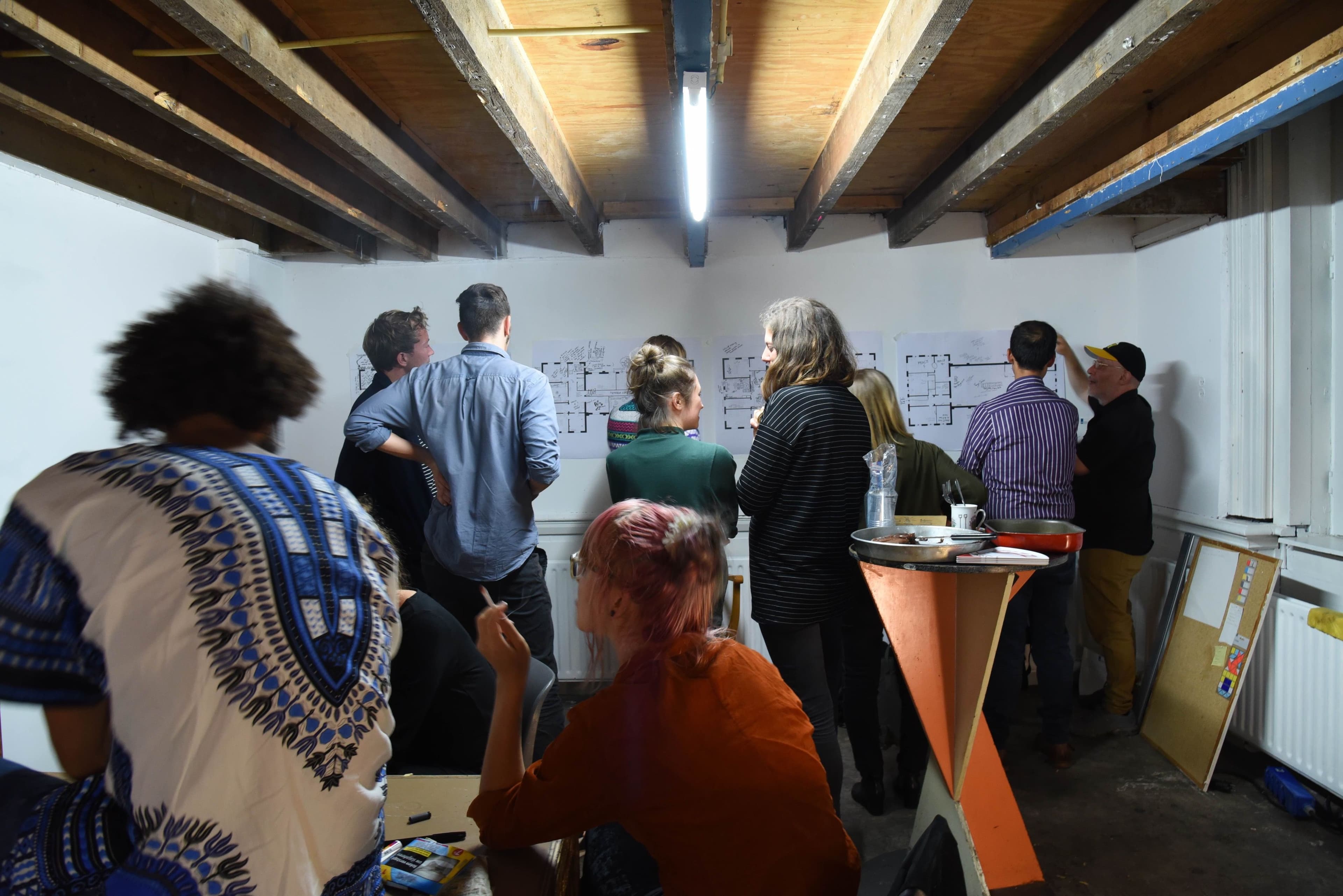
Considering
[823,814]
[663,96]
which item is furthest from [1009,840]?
[663,96]

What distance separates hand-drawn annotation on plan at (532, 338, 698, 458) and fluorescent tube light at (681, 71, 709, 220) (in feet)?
3.49

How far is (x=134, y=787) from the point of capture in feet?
2.61

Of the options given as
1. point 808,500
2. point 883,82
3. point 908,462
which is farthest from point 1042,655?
point 883,82

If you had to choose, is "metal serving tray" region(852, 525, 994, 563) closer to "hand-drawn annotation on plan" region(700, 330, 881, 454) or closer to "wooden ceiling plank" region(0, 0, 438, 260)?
"hand-drawn annotation on plan" region(700, 330, 881, 454)

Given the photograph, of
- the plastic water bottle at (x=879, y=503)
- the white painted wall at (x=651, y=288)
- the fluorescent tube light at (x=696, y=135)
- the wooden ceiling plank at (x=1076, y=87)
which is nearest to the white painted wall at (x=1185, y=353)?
the white painted wall at (x=651, y=288)

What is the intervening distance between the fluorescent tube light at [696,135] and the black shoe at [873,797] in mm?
2218

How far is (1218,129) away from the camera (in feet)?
6.98

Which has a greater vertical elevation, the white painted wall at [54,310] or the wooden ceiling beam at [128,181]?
the wooden ceiling beam at [128,181]

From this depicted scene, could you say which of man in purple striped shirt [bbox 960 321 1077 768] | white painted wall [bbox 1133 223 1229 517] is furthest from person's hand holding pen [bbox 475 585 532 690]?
white painted wall [bbox 1133 223 1229 517]

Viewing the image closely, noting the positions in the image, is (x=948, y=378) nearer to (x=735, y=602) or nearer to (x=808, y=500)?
(x=735, y=602)

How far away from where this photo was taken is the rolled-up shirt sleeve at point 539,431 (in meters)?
2.46

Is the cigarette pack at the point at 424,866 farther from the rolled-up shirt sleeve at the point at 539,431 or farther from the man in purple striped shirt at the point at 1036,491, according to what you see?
the man in purple striped shirt at the point at 1036,491

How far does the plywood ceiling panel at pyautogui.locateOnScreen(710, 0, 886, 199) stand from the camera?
1823 mm

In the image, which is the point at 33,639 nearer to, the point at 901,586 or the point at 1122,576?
the point at 901,586
